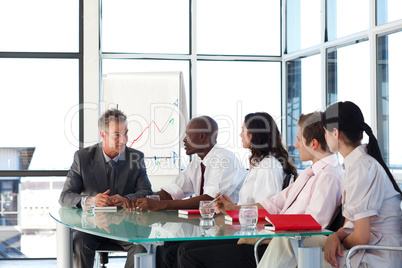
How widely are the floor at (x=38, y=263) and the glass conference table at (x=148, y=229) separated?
2.48 metres

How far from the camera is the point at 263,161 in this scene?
12.0 ft

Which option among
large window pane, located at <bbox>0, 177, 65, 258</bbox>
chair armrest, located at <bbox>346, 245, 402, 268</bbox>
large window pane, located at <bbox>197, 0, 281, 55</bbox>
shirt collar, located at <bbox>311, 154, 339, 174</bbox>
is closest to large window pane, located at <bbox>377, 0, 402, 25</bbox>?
large window pane, located at <bbox>197, 0, 281, 55</bbox>

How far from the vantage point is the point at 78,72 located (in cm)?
620

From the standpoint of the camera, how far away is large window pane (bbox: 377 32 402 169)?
186 inches

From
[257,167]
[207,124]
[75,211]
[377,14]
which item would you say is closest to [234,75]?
[377,14]

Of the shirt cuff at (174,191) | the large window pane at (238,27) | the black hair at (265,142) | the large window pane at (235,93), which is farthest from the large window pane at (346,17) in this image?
the shirt cuff at (174,191)

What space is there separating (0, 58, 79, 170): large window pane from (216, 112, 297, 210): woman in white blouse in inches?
120

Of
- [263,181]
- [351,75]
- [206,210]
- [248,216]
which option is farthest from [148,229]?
[351,75]

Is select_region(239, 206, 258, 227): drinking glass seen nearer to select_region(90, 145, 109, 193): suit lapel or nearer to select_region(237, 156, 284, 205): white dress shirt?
select_region(237, 156, 284, 205): white dress shirt

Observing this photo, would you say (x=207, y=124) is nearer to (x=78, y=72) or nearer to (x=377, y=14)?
(x=377, y=14)

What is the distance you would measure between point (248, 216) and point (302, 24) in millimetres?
4369

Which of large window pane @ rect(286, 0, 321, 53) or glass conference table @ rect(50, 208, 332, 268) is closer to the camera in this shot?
glass conference table @ rect(50, 208, 332, 268)

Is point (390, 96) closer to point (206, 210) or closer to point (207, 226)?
point (206, 210)

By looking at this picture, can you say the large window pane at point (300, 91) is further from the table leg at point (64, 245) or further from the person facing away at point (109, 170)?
the table leg at point (64, 245)
